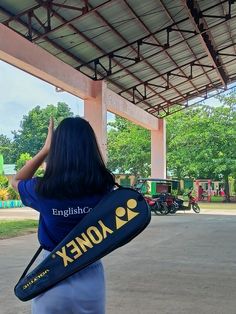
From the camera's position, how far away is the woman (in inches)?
64.6

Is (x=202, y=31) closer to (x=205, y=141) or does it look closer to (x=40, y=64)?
(x=40, y=64)

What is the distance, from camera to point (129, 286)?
16.9 feet

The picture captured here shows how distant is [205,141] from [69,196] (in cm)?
2812

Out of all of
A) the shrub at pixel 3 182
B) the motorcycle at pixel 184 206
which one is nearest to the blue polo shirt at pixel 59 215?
the motorcycle at pixel 184 206

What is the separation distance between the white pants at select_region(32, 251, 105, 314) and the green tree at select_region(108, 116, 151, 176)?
30.2 meters

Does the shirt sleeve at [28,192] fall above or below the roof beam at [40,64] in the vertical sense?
below

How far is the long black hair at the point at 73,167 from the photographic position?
1.70 m

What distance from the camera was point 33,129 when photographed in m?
56.0

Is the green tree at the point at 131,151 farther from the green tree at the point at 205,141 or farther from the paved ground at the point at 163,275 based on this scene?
the paved ground at the point at 163,275

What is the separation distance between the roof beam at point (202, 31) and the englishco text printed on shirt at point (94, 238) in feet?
36.1

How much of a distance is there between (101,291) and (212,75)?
19920 mm

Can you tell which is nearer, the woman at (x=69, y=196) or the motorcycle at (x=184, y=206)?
the woman at (x=69, y=196)

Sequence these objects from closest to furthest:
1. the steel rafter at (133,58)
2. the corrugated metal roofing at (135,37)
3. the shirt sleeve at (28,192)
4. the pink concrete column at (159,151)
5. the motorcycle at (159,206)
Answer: the shirt sleeve at (28,192), the corrugated metal roofing at (135,37), the steel rafter at (133,58), the motorcycle at (159,206), the pink concrete column at (159,151)

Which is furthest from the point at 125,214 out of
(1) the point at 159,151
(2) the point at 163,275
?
(1) the point at 159,151
